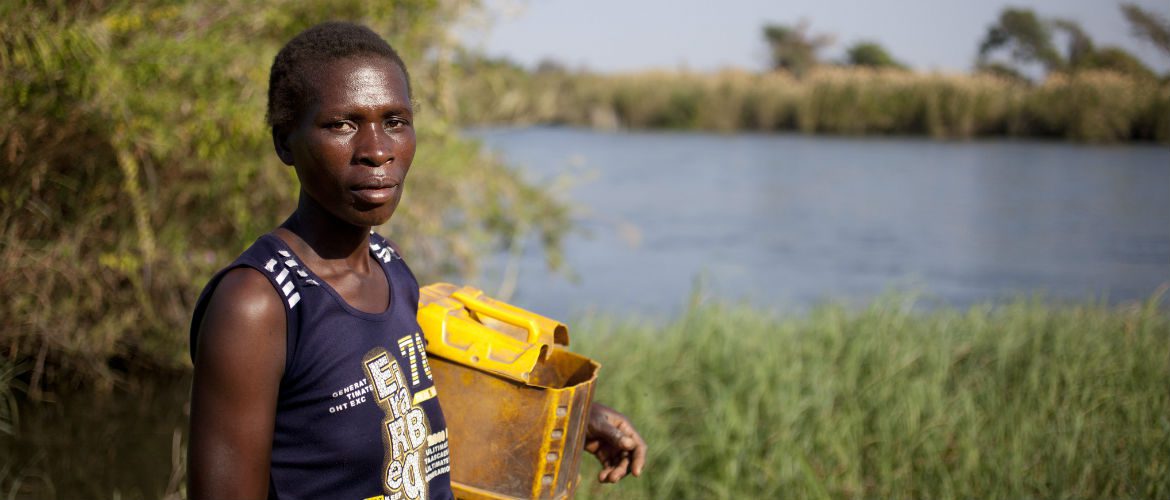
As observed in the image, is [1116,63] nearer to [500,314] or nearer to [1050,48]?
[1050,48]

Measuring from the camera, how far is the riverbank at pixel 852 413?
13.0 ft

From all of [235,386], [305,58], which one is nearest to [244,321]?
[235,386]

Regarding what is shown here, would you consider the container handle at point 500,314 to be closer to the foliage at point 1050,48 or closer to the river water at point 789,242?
the river water at point 789,242

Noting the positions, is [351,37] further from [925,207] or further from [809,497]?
[925,207]

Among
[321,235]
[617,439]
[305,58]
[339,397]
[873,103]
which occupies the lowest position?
[873,103]

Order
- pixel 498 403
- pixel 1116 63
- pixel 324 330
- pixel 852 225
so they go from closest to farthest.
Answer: pixel 324 330, pixel 498 403, pixel 852 225, pixel 1116 63

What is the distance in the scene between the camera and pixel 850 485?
3963 millimetres

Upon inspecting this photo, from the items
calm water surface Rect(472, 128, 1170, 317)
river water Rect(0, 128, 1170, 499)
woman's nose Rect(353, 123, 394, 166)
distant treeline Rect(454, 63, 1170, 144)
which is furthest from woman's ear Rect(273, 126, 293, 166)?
distant treeline Rect(454, 63, 1170, 144)

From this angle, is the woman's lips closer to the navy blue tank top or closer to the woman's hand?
the navy blue tank top

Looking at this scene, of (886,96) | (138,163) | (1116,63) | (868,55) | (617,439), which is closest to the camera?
(617,439)

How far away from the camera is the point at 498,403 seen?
1986mm

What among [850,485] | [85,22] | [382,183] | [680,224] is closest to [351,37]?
[382,183]

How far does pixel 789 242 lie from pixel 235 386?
33.0 ft

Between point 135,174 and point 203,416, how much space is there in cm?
321
